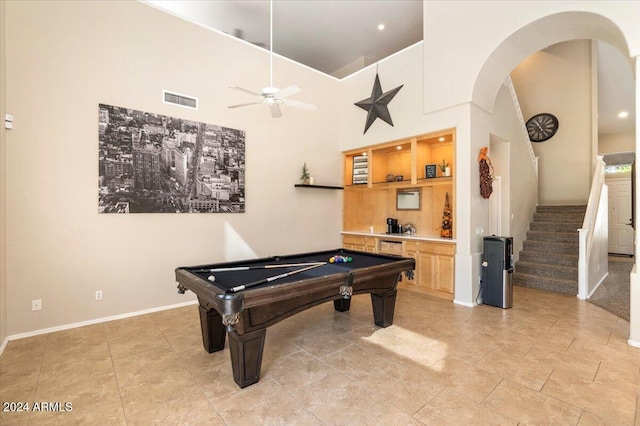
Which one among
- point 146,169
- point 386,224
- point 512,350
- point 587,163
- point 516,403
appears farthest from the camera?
point 587,163

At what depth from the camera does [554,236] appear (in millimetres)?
6316

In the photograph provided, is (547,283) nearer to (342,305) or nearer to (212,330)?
(342,305)

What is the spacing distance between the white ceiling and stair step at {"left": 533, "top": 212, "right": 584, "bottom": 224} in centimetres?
342

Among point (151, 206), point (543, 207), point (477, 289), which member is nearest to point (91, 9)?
point (151, 206)

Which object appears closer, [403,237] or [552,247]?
[403,237]

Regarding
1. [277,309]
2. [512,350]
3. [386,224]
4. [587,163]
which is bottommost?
[512,350]

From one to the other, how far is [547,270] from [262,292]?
5.60m

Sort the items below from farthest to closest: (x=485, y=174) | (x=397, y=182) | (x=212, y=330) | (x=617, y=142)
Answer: (x=617, y=142) < (x=397, y=182) < (x=485, y=174) < (x=212, y=330)

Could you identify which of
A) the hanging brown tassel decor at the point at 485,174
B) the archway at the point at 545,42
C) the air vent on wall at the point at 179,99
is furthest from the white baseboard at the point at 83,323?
the archway at the point at 545,42

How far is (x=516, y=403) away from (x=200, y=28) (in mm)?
5881

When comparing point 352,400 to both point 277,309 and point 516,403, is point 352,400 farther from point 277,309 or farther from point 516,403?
point 516,403


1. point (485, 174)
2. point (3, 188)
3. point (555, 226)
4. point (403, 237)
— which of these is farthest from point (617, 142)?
point (3, 188)

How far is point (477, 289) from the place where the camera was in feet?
15.2

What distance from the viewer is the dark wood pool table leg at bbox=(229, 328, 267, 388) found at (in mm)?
2371
